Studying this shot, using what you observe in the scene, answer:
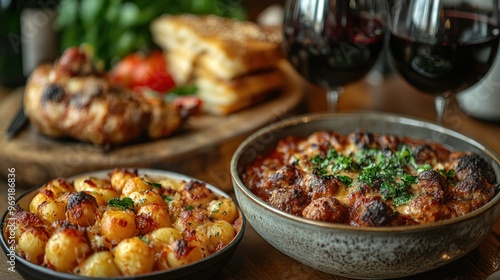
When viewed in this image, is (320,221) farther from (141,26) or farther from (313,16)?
(141,26)

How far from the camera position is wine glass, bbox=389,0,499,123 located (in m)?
2.12

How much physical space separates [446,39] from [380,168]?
0.60 m

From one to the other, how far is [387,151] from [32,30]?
87.7 inches

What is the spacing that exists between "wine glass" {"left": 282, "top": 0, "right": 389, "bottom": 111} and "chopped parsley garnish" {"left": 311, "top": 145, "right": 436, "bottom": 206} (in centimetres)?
49

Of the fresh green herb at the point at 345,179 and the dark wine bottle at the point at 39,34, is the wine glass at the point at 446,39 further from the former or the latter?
the dark wine bottle at the point at 39,34

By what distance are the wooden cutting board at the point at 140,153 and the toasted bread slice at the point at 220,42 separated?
0.30m

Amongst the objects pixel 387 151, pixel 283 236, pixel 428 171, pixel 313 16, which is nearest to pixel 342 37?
pixel 313 16

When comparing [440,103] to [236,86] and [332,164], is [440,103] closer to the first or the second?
[332,164]

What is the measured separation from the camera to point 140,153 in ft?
7.73

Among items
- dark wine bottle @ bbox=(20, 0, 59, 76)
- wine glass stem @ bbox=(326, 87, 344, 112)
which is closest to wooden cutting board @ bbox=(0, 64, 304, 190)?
wine glass stem @ bbox=(326, 87, 344, 112)

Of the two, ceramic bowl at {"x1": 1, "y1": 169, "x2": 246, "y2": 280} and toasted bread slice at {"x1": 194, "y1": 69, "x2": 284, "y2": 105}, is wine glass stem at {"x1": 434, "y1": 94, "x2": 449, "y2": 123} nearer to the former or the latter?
toasted bread slice at {"x1": 194, "y1": 69, "x2": 284, "y2": 105}

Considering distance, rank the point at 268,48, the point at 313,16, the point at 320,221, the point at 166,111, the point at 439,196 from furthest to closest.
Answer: the point at 268,48 → the point at 166,111 → the point at 313,16 → the point at 439,196 → the point at 320,221

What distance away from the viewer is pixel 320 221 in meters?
1.51

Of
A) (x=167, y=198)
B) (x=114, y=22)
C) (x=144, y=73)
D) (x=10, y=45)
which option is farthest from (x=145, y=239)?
(x=10, y=45)
